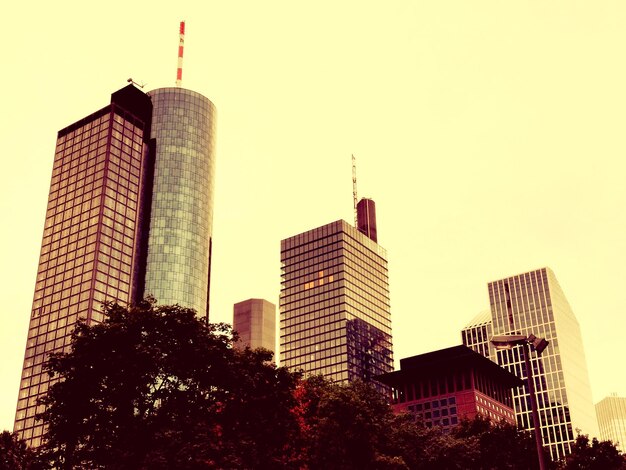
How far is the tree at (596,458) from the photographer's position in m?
70.7

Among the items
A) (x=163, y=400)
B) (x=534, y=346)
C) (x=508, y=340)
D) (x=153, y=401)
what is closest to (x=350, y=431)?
(x=163, y=400)

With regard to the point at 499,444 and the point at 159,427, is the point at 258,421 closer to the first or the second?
the point at 159,427

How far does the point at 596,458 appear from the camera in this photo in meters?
71.2

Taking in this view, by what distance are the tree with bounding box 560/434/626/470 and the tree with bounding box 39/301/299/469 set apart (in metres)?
39.4

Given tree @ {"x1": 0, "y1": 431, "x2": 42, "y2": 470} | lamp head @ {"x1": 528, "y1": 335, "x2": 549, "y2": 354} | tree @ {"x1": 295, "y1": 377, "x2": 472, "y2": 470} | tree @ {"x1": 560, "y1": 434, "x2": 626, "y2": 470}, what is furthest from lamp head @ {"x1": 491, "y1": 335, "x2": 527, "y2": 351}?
tree @ {"x1": 560, "y1": 434, "x2": 626, "y2": 470}

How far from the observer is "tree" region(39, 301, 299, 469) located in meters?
41.0

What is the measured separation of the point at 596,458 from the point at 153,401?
50.4 meters

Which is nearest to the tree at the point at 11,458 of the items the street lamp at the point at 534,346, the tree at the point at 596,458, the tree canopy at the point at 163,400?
the tree canopy at the point at 163,400

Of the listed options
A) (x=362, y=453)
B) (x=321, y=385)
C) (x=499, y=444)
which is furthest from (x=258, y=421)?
(x=499, y=444)

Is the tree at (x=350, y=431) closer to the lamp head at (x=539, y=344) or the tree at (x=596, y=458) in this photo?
the tree at (x=596, y=458)

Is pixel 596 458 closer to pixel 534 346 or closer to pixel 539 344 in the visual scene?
pixel 534 346

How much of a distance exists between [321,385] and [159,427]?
96.9ft

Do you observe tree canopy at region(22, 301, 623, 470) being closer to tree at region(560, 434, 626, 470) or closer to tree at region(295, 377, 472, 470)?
tree at region(295, 377, 472, 470)

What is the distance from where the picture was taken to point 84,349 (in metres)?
43.5
